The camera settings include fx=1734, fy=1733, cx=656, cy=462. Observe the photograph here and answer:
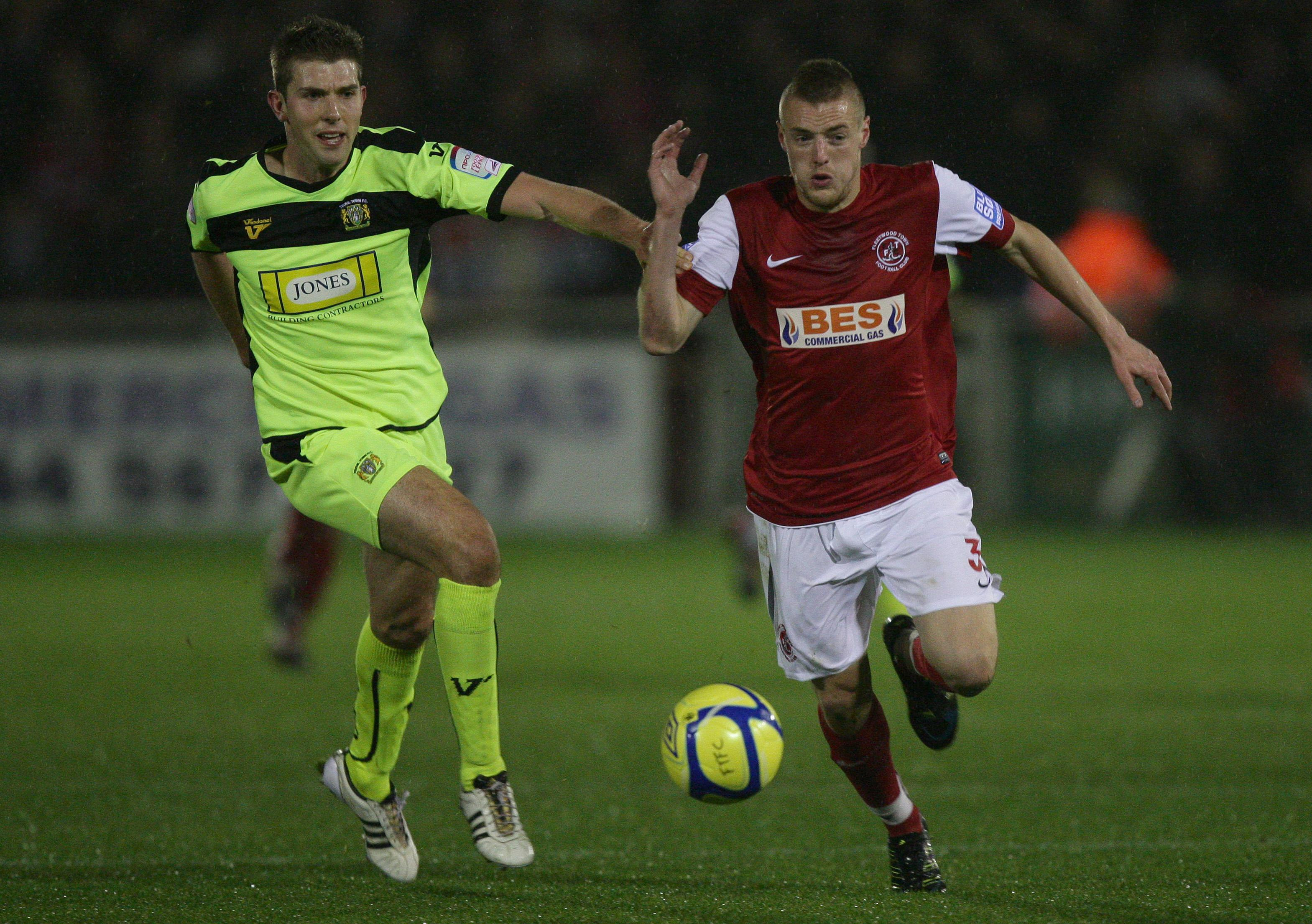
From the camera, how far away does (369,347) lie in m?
4.66

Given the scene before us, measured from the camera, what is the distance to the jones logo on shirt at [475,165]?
4586 mm

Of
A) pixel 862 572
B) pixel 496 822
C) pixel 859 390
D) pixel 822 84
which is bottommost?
pixel 496 822

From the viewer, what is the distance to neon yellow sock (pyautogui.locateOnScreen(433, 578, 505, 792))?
4359 millimetres

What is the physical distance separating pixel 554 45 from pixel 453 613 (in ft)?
37.8

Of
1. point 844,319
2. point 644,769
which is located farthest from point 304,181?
point 644,769

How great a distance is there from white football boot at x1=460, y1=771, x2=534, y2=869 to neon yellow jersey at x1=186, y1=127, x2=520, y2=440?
3.28 ft

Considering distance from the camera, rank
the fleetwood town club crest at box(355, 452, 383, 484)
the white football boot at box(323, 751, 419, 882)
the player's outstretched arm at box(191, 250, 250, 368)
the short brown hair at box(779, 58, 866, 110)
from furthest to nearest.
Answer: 1. the player's outstretched arm at box(191, 250, 250, 368)
2. the white football boot at box(323, 751, 419, 882)
3. the fleetwood town club crest at box(355, 452, 383, 484)
4. the short brown hair at box(779, 58, 866, 110)

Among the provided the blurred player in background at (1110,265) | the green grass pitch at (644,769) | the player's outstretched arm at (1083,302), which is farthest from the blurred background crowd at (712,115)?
the player's outstretched arm at (1083,302)

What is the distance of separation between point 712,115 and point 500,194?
35.0 ft

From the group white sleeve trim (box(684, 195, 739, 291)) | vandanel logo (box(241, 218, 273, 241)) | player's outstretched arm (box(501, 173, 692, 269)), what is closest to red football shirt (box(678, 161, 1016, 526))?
white sleeve trim (box(684, 195, 739, 291))

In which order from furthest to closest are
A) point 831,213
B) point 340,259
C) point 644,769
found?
point 644,769, point 340,259, point 831,213

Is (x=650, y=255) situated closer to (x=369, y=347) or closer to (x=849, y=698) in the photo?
(x=369, y=347)

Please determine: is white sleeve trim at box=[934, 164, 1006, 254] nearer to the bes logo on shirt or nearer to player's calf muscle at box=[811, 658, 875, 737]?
the bes logo on shirt

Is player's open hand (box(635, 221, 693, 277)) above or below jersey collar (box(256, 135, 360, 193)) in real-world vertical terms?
below
